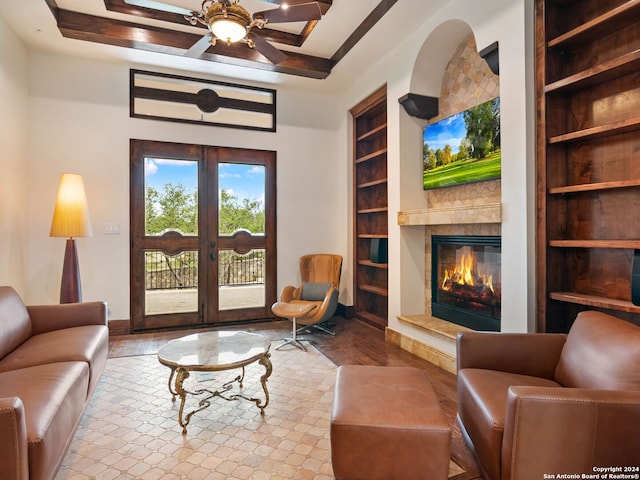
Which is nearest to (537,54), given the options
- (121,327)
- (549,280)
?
(549,280)

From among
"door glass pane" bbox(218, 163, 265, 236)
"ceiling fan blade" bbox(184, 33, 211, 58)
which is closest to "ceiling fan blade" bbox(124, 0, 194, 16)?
"ceiling fan blade" bbox(184, 33, 211, 58)

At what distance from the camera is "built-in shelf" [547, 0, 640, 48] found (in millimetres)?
2000

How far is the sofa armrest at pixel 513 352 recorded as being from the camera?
2006 mm

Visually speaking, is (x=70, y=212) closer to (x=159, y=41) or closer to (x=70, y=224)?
(x=70, y=224)

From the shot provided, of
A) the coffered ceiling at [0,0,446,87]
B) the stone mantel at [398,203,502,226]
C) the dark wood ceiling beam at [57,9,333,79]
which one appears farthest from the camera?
the dark wood ceiling beam at [57,9,333,79]

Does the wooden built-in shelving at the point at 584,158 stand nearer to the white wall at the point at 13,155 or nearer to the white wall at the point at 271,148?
the white wall at the point at 271,148

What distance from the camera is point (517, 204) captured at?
2.52 metres

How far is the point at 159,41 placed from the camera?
12.2 feet

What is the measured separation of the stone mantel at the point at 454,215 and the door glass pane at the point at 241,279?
7.01 ft

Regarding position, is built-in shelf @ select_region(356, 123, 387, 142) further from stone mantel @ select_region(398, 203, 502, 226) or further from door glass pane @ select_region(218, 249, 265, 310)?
door glass pane @ select_region(218, 249, 265, 310)

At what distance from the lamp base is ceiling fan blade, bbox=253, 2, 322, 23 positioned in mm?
2950

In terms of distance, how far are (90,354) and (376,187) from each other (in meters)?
3.75

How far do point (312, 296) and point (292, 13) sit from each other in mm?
3087

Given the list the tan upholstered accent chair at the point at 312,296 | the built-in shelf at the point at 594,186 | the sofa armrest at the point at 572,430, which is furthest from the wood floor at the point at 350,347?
the built-in shelf at the point at 594,186
